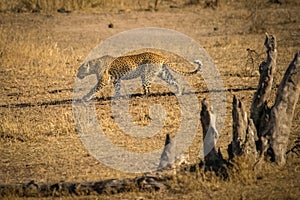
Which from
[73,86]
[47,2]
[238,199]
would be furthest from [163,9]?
[238,199]

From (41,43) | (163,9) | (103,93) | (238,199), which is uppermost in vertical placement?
(163,9)

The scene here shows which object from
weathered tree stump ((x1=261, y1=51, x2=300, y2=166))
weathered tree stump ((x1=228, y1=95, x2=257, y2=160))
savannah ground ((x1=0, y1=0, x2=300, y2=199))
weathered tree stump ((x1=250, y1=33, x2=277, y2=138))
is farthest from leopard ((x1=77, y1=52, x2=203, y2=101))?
weathered tree stump ((x1=228, y1=95, x2=257, y2=160))

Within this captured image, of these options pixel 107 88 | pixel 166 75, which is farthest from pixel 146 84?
pixel 107 88

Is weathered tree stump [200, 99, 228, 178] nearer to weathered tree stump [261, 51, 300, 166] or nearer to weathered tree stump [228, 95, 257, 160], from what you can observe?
weathered tree stump [228, 95, 257, 160]

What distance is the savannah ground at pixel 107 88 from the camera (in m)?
7.07

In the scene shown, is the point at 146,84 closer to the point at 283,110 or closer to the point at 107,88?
the point at 107,88

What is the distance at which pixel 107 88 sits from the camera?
12.4 m

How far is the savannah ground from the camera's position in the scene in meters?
7.07

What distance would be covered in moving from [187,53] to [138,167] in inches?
336

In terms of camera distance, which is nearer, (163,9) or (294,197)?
(294,197)

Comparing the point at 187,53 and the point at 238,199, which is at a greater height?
the point at 187,53

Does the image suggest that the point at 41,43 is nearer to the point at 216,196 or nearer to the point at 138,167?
the point at 138,167

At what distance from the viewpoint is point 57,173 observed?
7852mm

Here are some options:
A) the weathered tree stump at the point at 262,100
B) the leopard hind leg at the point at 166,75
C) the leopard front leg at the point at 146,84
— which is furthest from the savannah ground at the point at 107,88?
the weathered tree stump at the point at 262,100
